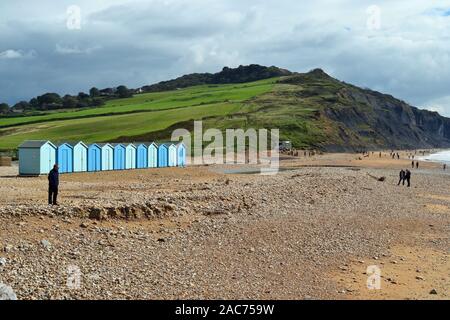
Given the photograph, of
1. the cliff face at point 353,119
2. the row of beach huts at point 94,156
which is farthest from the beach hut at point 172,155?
the cliff face at point 353,119

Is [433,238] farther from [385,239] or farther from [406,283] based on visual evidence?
[406,283]

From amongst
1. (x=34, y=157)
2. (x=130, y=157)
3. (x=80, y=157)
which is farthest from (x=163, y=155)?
(x=34, y=157)

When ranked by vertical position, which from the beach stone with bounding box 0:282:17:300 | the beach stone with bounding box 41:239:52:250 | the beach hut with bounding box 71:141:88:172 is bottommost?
the beach stone with bounding box 0:282:17:300

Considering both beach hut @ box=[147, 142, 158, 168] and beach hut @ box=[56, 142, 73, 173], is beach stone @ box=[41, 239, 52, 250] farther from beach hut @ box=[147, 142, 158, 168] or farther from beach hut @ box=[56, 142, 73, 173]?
beach hut @ box=[147, 142, 158, 168]

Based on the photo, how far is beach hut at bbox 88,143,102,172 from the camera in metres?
Answer: 48.2

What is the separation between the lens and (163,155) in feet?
194

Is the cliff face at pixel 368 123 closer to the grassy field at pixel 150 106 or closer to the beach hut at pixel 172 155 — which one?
the grassy field at pixel 150 106

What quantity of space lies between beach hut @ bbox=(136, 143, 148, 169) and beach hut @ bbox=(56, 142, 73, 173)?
10.5 metres

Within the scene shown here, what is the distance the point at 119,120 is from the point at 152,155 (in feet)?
227

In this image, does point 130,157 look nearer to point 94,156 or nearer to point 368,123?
point 94,156

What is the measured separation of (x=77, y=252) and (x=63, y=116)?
448ft

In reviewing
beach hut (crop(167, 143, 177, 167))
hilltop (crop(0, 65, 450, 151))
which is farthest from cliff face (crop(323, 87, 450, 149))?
beach hut (crop(167, 143, 177, 167))

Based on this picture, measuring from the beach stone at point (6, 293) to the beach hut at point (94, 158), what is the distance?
122ft

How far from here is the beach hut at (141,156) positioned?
55.2m
